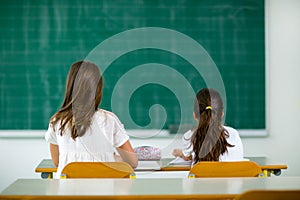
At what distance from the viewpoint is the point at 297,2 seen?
214 inches

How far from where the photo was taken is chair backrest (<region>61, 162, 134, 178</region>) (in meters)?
3.05

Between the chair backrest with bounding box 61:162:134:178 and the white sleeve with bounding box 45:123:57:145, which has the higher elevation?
the white sleeve with bounding box 45:123:57:145

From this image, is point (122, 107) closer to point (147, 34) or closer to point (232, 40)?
point (147, 34)

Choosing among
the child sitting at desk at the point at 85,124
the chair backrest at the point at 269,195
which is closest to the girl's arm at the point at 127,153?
the child sitting at desk at the point at 85,124

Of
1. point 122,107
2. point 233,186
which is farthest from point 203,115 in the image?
point 122,107

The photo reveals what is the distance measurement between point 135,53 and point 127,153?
210 centimetres

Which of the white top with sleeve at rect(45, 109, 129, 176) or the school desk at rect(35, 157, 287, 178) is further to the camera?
the school desk at rect(35, 157, 287, 178)

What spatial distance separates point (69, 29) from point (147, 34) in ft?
2.30

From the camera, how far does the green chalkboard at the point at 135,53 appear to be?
533 cm

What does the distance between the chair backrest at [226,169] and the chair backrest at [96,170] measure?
362 millimetres

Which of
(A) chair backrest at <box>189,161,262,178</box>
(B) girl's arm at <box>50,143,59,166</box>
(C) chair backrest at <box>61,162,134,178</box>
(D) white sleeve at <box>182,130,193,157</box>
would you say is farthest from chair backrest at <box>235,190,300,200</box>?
(B) girl's arm at <box>50,143,59,166</box>

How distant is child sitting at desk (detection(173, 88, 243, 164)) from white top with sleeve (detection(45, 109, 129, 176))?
51 cm

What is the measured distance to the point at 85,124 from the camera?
330cm

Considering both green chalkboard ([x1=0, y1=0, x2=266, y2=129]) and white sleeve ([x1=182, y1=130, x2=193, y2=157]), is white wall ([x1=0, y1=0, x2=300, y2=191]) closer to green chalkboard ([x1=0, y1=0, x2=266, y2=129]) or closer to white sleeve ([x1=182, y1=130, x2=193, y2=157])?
green chalkboard ([x1=0, y1=0, x2=266, y2=129])
